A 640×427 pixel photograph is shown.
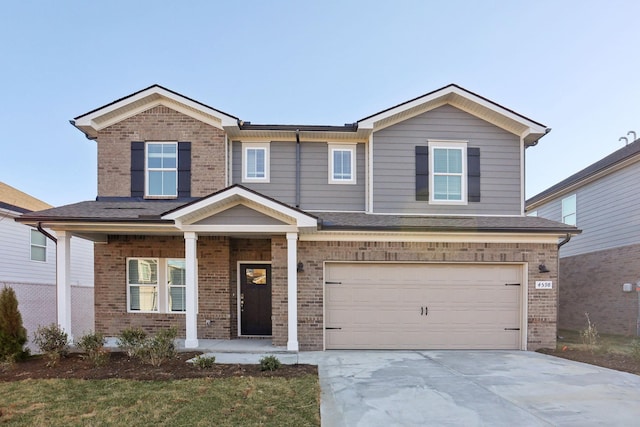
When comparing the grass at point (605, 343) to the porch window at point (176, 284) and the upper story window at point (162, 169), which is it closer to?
the porch window at point (176, 284)

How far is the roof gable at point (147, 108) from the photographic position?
10211 millimetres

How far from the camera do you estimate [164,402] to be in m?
5.29

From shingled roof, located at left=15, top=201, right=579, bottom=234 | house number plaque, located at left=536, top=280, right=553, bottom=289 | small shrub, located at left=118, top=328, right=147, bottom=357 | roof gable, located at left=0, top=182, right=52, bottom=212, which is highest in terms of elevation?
roof gable, located at left=0, top=182, right=52, bottom=212

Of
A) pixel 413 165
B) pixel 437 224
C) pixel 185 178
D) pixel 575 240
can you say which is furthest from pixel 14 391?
pixel 575 240

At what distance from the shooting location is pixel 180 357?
7750 mm

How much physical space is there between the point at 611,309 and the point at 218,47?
16759 mm

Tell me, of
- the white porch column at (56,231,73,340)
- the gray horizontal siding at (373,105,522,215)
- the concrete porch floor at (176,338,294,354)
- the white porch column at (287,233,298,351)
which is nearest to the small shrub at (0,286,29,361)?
the white porch column at (56,231,73,340)

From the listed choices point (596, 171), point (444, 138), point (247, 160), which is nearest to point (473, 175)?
point (444, 138)

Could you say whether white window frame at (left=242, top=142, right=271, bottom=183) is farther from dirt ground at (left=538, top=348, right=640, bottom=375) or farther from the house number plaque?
dirt ground at (left=538, top=348, right=640, bottom=375)

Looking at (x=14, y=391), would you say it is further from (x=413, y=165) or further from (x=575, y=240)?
(x=575, y=240)

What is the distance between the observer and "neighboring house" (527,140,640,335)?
1145cm

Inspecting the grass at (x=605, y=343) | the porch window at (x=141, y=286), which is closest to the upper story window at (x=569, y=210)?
the grass at (x=605, y=343)

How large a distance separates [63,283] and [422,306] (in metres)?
8.48

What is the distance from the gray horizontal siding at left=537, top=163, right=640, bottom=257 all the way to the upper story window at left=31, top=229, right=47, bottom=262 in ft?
63.3
